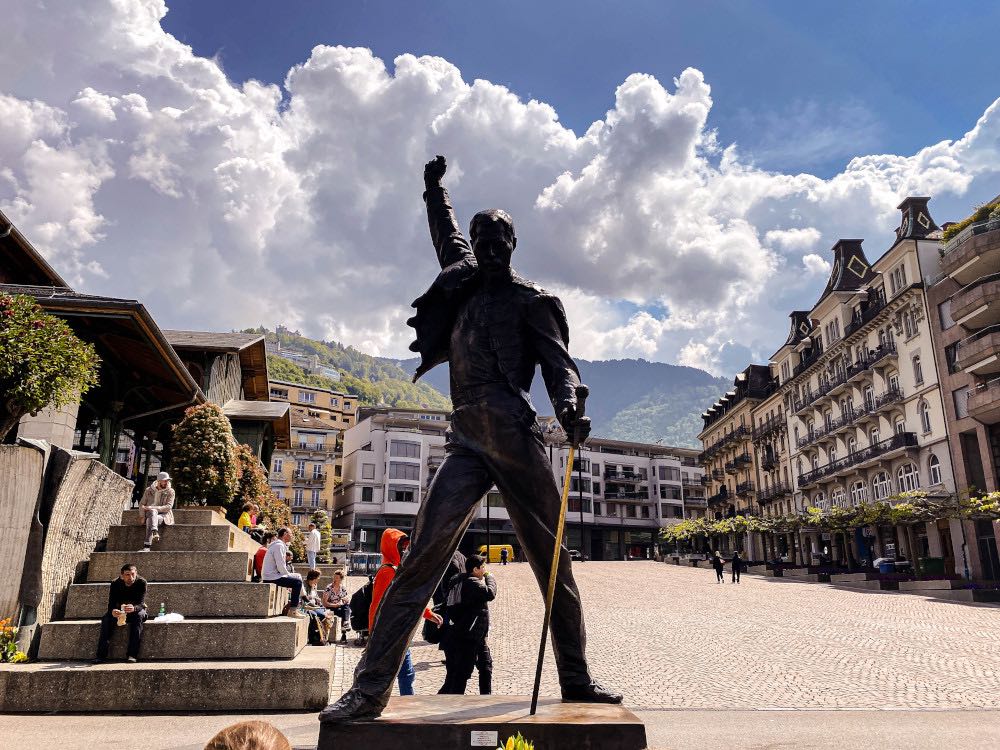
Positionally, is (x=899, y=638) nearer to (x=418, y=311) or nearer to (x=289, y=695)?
(x=289, y=695)

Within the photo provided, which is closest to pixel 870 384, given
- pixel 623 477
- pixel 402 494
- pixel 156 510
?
pixel 402 494

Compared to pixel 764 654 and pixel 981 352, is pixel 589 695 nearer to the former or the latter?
pixel 764 654

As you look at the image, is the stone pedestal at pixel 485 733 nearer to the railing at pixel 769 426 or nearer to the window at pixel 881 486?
the window at pixel 881 486

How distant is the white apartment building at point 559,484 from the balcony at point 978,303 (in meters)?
31.6

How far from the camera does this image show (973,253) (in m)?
32.3

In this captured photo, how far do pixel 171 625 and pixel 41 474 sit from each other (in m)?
2.41

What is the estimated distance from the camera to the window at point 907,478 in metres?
38.9

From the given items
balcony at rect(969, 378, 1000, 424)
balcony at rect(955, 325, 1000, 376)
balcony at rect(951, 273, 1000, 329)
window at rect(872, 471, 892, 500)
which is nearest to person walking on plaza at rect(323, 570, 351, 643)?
balcony at rect(969, 378, 1000, 424)

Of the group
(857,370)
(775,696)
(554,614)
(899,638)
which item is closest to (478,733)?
(554,614)

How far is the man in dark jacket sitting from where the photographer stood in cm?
670

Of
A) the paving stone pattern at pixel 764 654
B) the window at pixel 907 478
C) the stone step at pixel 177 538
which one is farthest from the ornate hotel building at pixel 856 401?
the stone step at pixel 177 538

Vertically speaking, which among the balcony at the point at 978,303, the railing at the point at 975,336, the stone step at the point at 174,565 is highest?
the balcony at the point at 978,303

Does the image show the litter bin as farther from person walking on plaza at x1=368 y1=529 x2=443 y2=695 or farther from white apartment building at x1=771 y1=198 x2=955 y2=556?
person walking on plaza at x1=368 y1=529 x2=443 y2=695

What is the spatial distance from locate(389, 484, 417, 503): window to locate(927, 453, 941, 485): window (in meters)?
43.7
